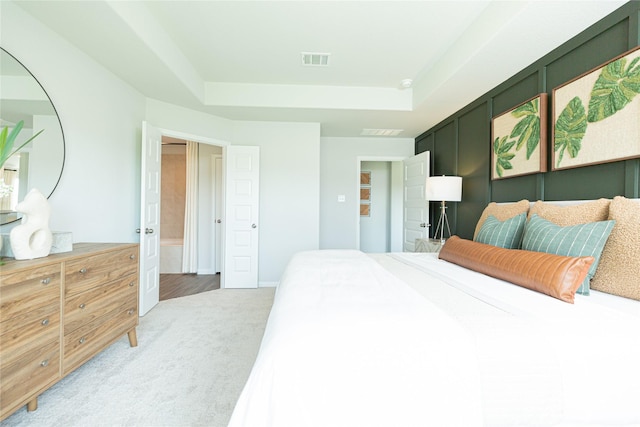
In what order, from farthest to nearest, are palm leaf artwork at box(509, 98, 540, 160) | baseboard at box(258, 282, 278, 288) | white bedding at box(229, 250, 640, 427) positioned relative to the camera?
baseboard at box(258, 282, 278, 288) → palm leaf artwork at box(509, 98, 540, 160) → white bedding at box(229, 250, 640, 427)

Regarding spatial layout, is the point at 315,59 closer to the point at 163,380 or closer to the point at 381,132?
the point at 381,132

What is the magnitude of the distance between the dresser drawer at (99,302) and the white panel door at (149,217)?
0.82 metres

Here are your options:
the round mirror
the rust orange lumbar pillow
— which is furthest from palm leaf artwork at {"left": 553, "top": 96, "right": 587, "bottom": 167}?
the round mirror

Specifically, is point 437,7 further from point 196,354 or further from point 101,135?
point 196,354

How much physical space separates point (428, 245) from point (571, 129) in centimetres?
174

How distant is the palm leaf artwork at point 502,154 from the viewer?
2543 millimetres

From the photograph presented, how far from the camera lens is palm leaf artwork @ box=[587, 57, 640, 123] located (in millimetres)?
1538

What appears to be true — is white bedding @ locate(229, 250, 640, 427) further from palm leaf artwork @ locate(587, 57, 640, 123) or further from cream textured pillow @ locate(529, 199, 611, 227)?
palm leaf artwork @ locate(587, 57, 640, 123)

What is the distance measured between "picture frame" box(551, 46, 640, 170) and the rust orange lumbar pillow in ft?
2.89

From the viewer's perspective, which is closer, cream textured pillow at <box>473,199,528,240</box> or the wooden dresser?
the wooden dresser

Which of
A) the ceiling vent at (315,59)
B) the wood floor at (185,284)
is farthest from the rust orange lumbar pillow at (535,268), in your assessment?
the wood floor at (185,284)

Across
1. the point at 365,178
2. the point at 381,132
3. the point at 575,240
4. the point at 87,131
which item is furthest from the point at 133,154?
the point at 365,178

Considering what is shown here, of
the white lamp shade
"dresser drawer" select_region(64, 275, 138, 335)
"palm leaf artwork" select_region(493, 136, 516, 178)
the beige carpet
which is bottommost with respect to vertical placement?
the beige carpet

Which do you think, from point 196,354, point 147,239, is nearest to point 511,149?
point 196,354
